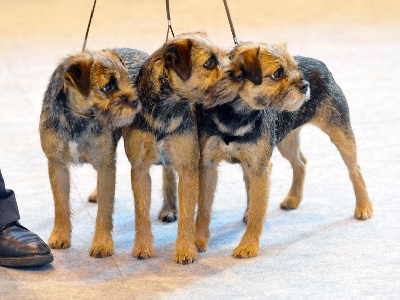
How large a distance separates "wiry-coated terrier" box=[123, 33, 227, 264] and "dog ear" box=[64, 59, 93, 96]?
0.34 metres

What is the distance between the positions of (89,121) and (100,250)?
0.71m

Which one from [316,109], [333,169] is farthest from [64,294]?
[333,169]

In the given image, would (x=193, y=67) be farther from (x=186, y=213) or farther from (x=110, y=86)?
(x=186, y=213)

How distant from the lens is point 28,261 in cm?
440

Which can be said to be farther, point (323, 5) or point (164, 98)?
point (323, 5)

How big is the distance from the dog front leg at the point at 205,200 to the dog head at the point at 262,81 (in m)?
0.46

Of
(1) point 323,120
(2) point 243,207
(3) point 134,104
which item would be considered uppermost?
(3) point 134,104

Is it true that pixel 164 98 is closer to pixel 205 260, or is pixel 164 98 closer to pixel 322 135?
pixel 205 260

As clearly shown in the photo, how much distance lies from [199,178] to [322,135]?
2337mm

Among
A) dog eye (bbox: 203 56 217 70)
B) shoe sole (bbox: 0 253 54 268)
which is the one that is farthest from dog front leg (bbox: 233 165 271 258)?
shoe sole (bbox: 0 253 54 268)

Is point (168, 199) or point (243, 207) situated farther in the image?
point (243, 207)

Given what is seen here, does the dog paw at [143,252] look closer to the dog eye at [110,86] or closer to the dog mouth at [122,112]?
the dog mouth at [122,112]

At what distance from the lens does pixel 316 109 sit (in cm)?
505

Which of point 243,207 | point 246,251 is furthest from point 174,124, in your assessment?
point 243,207
